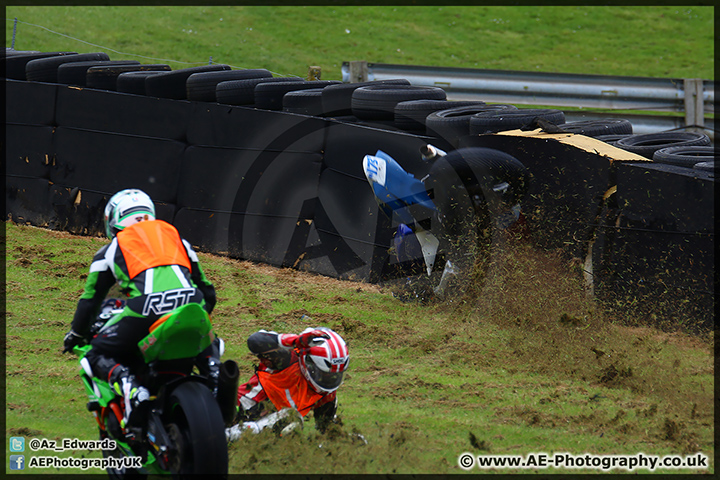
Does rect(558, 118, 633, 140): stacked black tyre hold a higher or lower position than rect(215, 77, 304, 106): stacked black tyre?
lower

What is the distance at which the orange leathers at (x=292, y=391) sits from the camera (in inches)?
191

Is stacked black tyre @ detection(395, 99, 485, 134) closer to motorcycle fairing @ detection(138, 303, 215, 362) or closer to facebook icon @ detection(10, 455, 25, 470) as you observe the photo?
motorcycle fairing @ detection(138, 303, 215, 362)

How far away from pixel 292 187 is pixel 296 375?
470 cm

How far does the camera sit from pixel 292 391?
192 inches

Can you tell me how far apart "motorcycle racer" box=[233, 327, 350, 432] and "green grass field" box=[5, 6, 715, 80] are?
15.9 meters

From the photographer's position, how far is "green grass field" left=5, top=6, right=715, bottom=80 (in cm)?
2150

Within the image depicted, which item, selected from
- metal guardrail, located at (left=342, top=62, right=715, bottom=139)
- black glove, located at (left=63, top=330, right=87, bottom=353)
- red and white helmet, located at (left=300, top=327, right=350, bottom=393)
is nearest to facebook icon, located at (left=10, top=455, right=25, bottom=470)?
black glove, located at (left=63, top=330, right=87, bottom=353)

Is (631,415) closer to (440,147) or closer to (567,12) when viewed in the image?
(440,147)

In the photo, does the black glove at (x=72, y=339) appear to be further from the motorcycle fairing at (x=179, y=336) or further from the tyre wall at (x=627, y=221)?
the tyre wall at (x=627, y=221)

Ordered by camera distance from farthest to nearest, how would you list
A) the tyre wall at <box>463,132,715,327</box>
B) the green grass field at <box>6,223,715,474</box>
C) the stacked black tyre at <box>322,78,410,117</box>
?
1. the stacked black tyre at <box>322,78,410,117</box>
2. the tyre wall at <box>463,132,715,327</box>
3. the green grass field at <box>6,223,715,474</box>

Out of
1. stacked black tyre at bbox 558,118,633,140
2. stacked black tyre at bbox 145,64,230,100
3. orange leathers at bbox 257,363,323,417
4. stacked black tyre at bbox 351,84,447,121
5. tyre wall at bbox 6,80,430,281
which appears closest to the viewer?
orange leathers at bbox 257,363,323,417

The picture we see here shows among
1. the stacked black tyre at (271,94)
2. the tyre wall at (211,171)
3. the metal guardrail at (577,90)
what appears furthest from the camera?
the metal guardrail at (577,90)

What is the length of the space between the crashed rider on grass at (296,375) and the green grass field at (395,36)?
1593cm

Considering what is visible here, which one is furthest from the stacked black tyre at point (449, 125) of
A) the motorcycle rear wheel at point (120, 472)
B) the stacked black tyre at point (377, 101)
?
the motorcycle rear wheel at point (120, 472)
